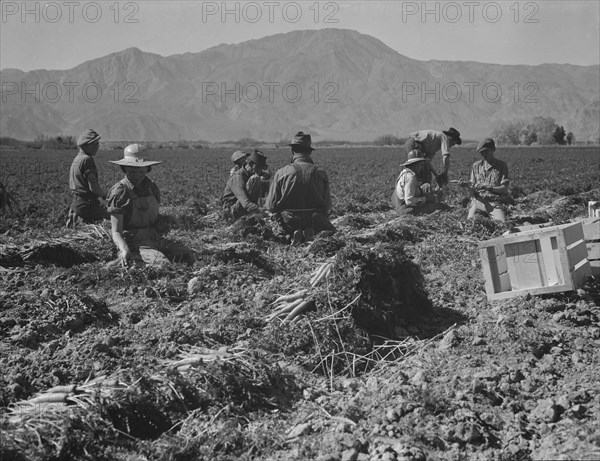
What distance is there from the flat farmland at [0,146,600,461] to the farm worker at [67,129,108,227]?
164 centimetres

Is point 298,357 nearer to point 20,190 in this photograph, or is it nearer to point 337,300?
point 337,300

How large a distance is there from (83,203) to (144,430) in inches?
257

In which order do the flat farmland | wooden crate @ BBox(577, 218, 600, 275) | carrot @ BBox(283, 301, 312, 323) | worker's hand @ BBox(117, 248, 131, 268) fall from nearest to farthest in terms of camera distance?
the flat farmland < carrot @ BBox(283, 301, 312, 323) < wooden crate @ BBox(577, 218, 600, 275) < worker's hand @ BBox(117, 248, 131, 268)

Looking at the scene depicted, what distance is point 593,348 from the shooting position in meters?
5.34

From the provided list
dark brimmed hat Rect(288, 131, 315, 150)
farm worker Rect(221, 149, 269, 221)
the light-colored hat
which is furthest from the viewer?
farm worker Rect(221, 149, 269, 221)

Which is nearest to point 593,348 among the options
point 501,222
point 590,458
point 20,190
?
point 590,458

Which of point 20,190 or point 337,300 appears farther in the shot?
point 20,190

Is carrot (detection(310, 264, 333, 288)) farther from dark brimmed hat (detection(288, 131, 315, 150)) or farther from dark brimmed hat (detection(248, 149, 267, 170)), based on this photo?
dark brimmed hat (detection(248, 149, 267, 170))

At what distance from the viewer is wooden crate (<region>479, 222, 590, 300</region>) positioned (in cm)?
601

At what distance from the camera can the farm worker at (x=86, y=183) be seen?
33.4 feet

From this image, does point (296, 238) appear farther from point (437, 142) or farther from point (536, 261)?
point (437, 142)

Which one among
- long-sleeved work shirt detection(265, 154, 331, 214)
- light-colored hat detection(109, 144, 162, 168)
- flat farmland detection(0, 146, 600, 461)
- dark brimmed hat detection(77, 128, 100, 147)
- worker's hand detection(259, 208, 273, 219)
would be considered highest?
dark brimmed hat detection(77, 128, 100, 147)

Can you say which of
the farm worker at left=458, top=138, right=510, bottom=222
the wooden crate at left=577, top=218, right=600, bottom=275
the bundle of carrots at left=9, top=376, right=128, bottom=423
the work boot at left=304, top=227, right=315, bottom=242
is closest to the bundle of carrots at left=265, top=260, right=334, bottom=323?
the bundle of carrots at left=9, top=376, right=128, bottom=423

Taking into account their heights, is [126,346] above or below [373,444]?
above
